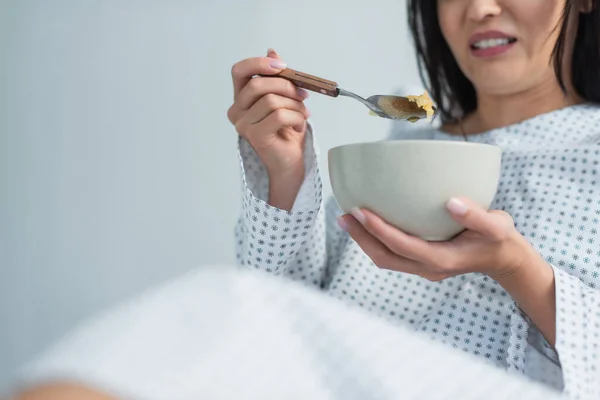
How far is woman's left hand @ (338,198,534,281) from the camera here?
18.1 inches

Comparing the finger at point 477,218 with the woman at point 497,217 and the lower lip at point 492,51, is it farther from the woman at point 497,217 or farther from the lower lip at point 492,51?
the lower lip at point 492,51

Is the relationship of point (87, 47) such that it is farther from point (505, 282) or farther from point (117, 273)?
point (505, 282)

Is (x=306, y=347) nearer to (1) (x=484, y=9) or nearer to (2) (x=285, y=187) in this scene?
(2) (x=285, y=187)

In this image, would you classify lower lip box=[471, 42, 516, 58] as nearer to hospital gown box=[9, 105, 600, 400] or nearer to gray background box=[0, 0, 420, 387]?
hospital gown box=[9, 105, 600, 400]

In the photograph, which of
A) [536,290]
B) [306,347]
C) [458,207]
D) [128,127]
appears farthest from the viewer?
[128,127]

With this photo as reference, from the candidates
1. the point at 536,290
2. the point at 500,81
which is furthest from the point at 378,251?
the point at 500,81

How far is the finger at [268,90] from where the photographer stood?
0.65 m

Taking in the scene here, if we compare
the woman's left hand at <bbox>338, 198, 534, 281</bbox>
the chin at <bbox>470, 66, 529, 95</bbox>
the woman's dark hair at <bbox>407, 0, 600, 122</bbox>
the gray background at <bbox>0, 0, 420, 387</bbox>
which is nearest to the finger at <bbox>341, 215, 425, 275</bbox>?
the woman's left hand at <bbox>338, 198, 534, 281</bbox>

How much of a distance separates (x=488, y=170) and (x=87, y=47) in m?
1.12

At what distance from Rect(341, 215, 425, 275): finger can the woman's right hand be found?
19 centimetres

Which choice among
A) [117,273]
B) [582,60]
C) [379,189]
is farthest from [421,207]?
[117,273]

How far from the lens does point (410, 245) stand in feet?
1.58

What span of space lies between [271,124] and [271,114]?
14mm

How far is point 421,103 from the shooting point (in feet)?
Answer: 2.03
